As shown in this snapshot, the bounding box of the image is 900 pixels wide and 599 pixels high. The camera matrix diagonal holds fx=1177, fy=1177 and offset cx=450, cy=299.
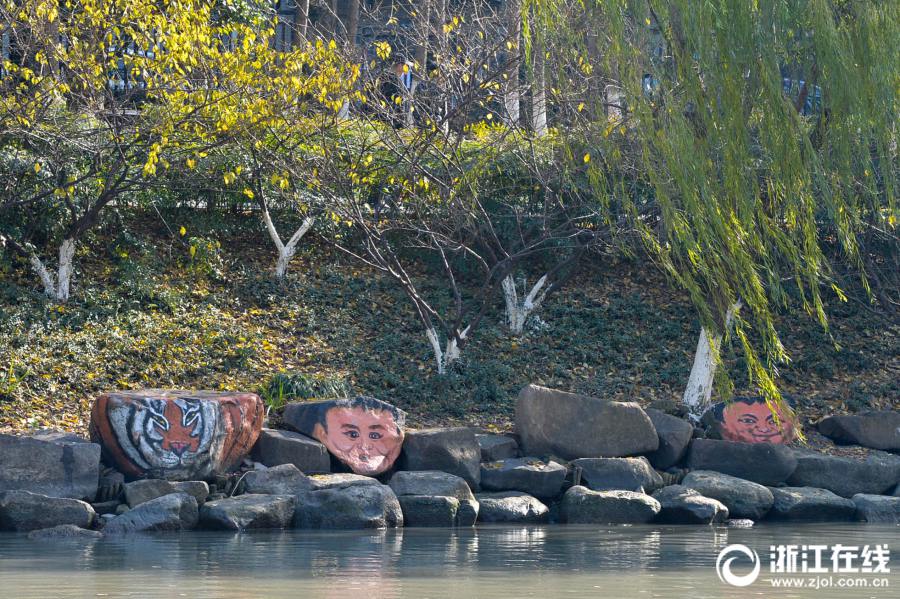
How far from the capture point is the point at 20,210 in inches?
576

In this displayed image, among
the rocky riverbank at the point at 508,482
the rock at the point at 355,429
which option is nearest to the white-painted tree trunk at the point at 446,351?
the rocky riverbank at the point at 508,482

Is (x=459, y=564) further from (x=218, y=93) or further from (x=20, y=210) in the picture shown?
(x=20, y=210)

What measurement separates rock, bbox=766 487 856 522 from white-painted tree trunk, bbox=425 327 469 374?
4.22 metres

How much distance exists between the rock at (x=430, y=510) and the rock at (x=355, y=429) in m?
0.85

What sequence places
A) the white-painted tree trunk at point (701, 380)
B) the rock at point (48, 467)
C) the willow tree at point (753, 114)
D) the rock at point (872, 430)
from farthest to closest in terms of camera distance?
1. the white-painted tree trunk at point (701, 380)
2. the rock at point (872, 430)
3. the rock at point (48, 467)
4. the willow tree at point (753, 114)

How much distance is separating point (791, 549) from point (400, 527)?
338 cm

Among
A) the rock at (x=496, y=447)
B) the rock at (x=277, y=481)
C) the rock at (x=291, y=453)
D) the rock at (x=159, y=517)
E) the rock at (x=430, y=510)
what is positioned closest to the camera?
the rock at (x=159, y=517)

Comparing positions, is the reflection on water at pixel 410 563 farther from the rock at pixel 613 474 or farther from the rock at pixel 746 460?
the rock at pixel 746 460

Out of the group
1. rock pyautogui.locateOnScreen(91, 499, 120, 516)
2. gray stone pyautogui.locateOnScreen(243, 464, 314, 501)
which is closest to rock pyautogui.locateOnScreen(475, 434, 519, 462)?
gray stone pyautogui.locateOnScreen(243, 464, 314, 501)

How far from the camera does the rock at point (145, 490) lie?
34.1 ft

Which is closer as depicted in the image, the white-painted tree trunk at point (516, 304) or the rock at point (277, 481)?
the rock at point (277, 481)

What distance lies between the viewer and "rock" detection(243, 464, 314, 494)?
35.4ft

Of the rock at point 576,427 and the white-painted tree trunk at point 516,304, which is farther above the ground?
the white-painted tree trunk at point 516,304

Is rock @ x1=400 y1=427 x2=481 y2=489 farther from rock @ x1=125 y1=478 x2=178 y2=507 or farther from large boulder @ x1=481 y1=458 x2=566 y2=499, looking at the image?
rock @ x1=125 y1=478 x2=178 y2=507
